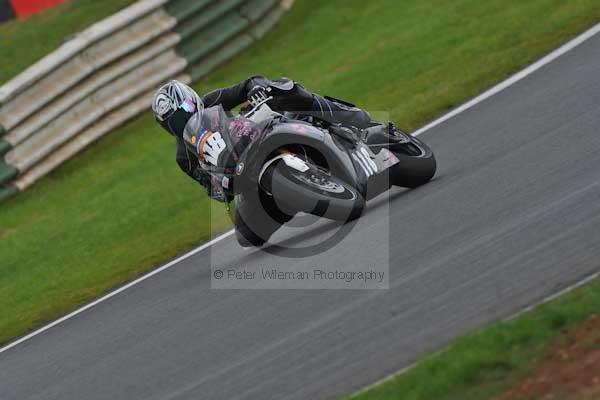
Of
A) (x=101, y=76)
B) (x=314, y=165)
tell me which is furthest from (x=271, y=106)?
(x=101, y=76)

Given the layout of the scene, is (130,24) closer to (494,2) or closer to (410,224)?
(494,2)

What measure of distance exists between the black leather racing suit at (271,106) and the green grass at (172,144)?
1.22 meters

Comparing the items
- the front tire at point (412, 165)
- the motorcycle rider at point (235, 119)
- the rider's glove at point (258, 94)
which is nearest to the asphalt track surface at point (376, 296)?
the front tire at point (412, 165)

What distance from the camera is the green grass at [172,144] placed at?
9.62 metres

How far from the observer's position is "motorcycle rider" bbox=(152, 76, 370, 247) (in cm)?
765

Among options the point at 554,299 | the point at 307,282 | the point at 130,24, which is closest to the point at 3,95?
the point at 130,24

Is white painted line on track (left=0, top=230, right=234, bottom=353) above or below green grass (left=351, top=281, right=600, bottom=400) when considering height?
below

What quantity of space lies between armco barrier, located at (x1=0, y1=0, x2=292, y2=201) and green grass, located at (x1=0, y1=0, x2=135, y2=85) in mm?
854

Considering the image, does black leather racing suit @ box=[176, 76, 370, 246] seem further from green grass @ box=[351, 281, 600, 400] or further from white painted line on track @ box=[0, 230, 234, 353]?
green grass @ box=[351, 281, 600, 400]

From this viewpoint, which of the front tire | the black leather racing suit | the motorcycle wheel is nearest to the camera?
the motorcycle wheel

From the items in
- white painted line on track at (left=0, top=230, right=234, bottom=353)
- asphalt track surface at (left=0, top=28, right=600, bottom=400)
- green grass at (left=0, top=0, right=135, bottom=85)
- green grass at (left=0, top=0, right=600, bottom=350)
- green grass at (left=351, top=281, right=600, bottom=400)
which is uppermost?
green grass at (left=351, top=281, right=600, bottom=400)

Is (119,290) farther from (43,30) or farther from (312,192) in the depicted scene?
(43,30)

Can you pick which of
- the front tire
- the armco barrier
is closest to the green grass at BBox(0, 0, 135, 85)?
the armco barrier

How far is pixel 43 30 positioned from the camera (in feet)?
47.4
